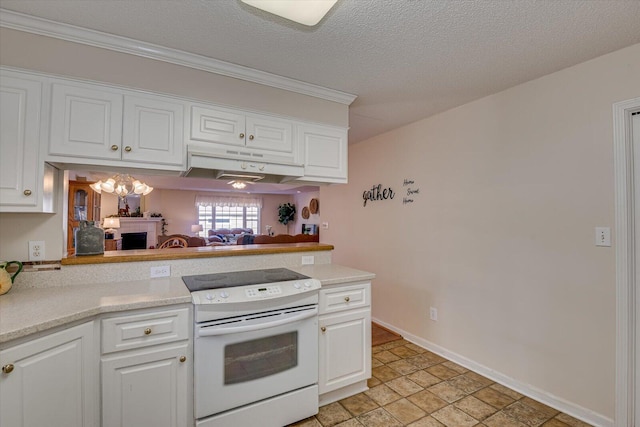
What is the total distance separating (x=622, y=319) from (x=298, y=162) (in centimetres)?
234

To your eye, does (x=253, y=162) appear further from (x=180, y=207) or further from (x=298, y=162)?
(x=180, y=207)

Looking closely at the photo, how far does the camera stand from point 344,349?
213cm

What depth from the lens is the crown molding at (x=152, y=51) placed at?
1589mm

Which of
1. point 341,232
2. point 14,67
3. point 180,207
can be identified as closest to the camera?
point 14,67

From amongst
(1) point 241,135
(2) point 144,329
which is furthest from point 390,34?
(2) point 144,329

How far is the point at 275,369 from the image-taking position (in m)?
1.83

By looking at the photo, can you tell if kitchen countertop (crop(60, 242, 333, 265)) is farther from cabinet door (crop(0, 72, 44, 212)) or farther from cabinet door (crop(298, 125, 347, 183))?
cabinet door (crop(298, 125, 347, 183))

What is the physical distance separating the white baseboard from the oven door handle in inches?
63.9

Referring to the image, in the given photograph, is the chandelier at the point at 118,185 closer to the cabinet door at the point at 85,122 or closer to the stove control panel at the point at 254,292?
the cabinet door at the point at 85,122

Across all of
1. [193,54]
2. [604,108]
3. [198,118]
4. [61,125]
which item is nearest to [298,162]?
[198,118]

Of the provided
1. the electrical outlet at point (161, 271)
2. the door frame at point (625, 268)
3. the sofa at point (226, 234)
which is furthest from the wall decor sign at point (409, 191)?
the sofa at point (226, 234)

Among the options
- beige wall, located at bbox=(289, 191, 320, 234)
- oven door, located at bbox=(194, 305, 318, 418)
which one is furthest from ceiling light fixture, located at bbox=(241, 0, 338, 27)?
beige wall, located at bbox=(289, 191, 320, 234)

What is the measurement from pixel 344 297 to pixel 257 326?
68cm

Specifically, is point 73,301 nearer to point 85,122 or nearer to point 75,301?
point 75,301
